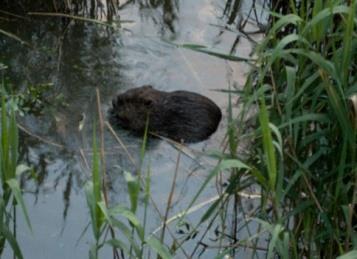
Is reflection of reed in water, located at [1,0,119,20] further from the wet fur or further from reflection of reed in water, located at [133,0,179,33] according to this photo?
the wet fur

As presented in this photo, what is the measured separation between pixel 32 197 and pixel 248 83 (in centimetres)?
148

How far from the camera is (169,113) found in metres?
5.25

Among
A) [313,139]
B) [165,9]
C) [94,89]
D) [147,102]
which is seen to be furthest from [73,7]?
[313,139]

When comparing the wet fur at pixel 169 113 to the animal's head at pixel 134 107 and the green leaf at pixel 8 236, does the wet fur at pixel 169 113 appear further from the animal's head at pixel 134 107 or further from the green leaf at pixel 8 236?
the green leaf at pixel 8 236

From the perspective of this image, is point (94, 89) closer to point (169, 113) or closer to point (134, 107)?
point (134, 107)

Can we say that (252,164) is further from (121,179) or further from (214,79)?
(214,79)

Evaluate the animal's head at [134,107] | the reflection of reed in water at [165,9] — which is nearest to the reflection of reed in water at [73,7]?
the reflection of reed in water at [165,9]

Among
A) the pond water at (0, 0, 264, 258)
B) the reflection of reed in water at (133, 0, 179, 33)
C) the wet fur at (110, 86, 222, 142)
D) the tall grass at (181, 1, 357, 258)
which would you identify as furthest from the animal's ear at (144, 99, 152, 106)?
the tall grass at (181, 1, 357, 258)

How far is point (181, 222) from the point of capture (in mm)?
4113

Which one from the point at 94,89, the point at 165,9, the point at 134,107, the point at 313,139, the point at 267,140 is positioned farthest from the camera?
the point at 165,9

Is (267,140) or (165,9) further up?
(165,9)

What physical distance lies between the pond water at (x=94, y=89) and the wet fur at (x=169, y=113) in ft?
0.29

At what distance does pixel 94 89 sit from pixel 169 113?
0.62m

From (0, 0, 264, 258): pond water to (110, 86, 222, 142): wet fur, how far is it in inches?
3.5
